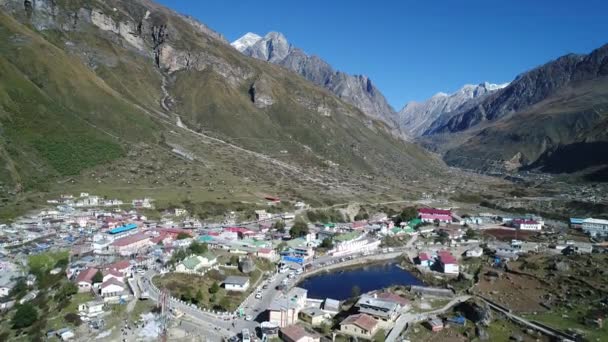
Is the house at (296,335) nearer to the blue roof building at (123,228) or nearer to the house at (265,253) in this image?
the house at (265,253)

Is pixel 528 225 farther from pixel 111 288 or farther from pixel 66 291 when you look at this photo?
pixel 66 291

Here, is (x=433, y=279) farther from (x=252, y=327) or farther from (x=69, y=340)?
(x=69, y=340)

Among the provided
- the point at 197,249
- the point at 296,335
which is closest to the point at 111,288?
the point at 197,249

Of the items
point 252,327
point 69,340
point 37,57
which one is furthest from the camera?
point 37,57

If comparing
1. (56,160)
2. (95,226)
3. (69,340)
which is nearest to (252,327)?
(69,340)

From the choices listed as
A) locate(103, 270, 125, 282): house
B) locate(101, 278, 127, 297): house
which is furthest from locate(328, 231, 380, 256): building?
locate(101, 278, 127, 297): house
